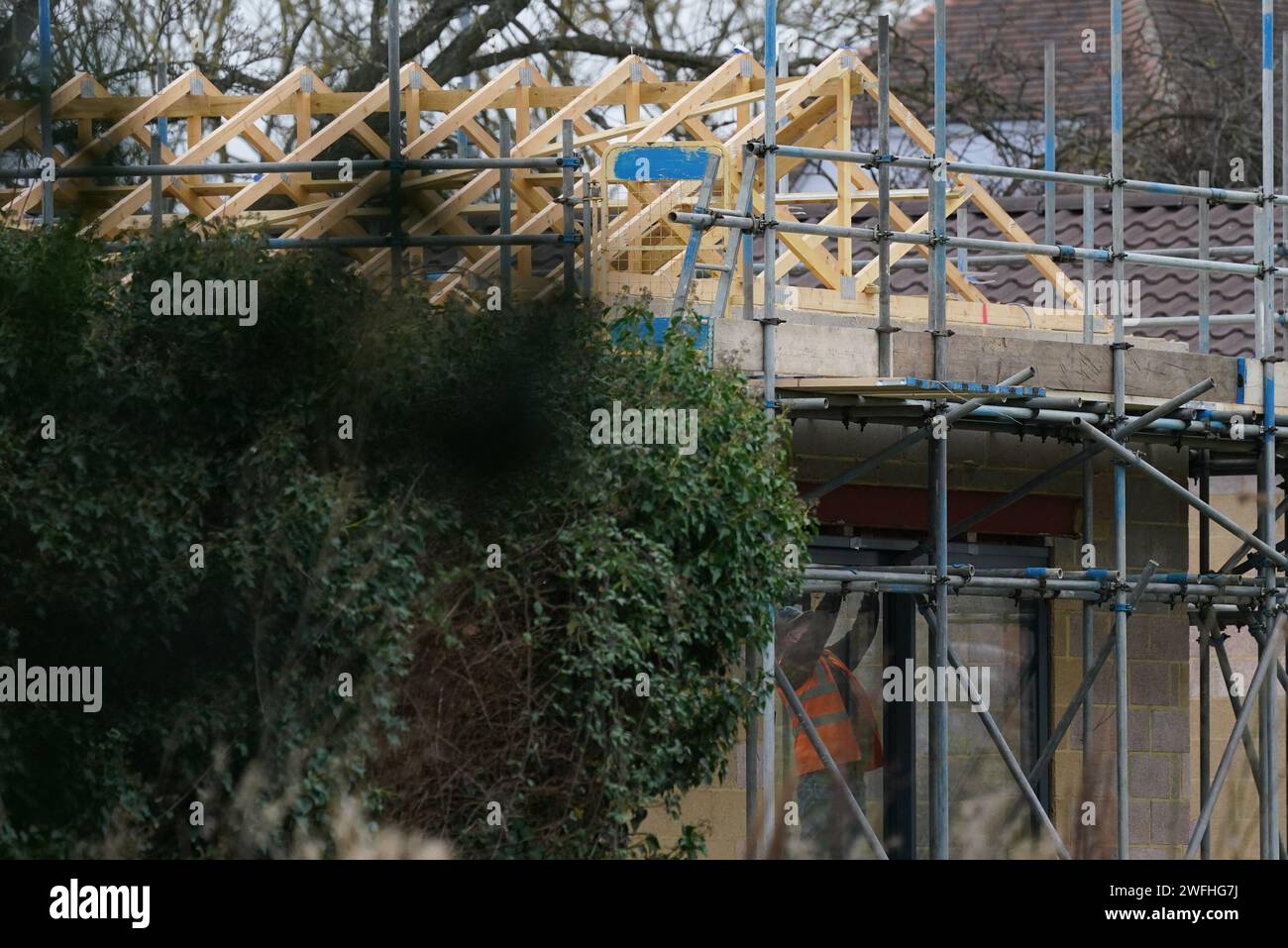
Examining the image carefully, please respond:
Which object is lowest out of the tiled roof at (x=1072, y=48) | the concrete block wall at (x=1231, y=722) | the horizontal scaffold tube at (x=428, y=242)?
the concrete block wall at (x=1231, y=722)

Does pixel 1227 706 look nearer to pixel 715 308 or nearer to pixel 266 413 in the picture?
pixel 715 308

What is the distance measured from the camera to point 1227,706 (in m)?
17.4

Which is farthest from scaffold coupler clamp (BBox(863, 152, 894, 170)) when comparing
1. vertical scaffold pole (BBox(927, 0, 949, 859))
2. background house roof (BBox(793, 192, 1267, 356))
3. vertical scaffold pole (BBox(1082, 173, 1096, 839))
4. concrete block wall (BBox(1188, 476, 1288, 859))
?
background house roof (BBox(793, 192, 1267, 356))

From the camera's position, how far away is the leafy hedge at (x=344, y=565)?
894 centimetres

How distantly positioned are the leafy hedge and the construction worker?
2.38m

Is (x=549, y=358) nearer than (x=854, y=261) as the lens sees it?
Yes

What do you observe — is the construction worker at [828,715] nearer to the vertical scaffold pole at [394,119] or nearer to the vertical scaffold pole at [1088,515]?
the vertical scaffold pole at [1088,515]

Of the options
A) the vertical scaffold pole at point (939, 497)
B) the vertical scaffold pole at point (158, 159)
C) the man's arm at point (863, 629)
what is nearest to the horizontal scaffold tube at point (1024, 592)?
the vertical scaffold pole at point (939, 497)

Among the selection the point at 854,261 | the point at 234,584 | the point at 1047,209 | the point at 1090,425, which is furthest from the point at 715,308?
the point at 854,261

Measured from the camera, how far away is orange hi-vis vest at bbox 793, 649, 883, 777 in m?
12.8

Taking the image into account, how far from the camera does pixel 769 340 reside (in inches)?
431

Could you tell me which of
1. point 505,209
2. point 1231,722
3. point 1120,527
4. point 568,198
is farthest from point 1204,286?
point 1231,722

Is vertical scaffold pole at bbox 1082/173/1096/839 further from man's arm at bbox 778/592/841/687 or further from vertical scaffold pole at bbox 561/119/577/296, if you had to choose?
vertical scaffold pole at bbox 561/119/577/296

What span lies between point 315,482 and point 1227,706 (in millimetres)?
10289
